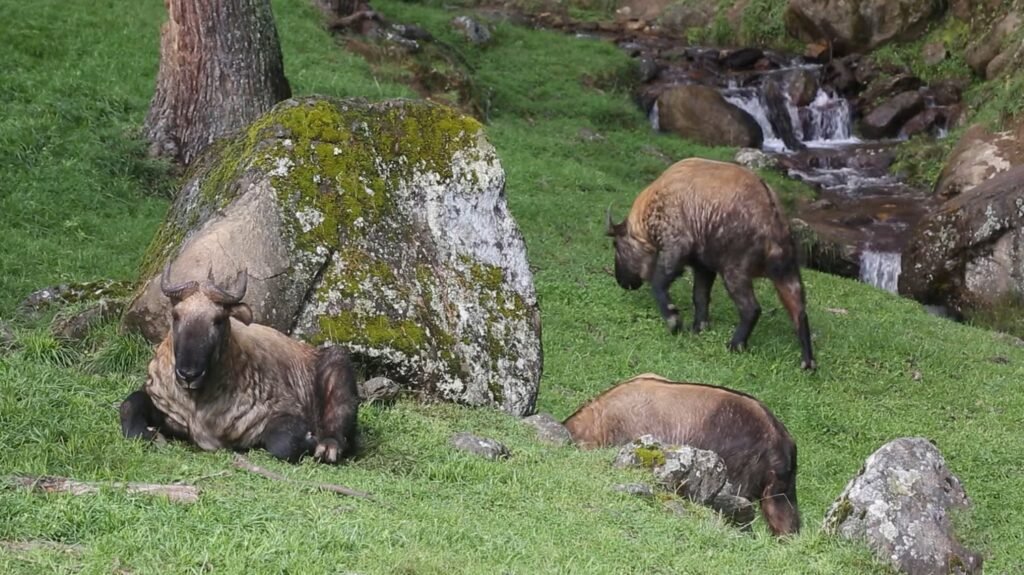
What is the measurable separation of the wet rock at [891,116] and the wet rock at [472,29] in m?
7.69

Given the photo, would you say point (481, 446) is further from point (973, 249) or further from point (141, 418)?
point (973, 249)

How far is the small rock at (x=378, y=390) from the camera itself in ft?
25.7

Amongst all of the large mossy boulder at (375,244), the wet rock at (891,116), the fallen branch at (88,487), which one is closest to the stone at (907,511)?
the large mossy boulder at (375,244)

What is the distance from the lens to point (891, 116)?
23.8 metres

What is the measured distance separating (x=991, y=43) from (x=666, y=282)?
47.6 feet

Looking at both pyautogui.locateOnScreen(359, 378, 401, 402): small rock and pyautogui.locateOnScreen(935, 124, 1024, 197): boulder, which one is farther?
pyautogui.locateOnScreen(935, 124, 1024, 197): boulder

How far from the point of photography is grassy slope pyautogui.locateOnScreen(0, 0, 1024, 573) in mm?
5191

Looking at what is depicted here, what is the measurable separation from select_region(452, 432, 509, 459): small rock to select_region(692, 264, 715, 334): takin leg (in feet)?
19.4

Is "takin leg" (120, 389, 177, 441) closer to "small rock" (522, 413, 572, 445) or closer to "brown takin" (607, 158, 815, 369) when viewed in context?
"small rock" (522, 413, 572, 445)

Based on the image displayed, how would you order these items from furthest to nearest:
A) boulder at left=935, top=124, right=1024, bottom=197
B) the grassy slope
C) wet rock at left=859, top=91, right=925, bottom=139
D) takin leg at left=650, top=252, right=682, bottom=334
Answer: wet rock at left=859, top=91, right=925, bottom=139 < boulder at left=935, top=124, right=1024, bottom=197 < takin leg at left=650, top=252, right=682, bottom=334 < the grassy slope

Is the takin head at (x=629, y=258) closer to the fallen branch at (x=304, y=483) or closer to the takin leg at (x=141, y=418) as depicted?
the takin leg at (x=141, y=418)

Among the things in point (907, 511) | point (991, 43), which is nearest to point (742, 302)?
point (907, 511)

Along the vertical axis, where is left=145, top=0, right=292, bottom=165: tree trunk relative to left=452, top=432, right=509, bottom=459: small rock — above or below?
above

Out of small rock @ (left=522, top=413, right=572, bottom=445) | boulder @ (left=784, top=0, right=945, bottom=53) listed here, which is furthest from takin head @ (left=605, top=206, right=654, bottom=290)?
boulder @ (left=784, top=0, right=945, bottom=53)
